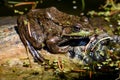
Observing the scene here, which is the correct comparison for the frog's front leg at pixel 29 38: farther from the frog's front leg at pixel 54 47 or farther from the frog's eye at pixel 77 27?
the frog's eye at pixel 77 27

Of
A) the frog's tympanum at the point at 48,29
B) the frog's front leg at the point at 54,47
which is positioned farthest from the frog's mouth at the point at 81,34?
the frog's front leg at the point at 54,47

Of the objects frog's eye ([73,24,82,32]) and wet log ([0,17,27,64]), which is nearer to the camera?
wet log ([0,17,27,64])

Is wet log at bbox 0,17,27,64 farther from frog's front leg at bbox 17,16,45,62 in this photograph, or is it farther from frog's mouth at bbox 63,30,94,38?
frog's mouth at bbox 63,30,94,38

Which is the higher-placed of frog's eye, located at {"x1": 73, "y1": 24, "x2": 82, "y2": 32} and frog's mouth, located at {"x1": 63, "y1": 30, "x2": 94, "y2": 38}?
frog's eye, located at {"x1": 73, "y1": 24, "x2": 82, "y2": 32}

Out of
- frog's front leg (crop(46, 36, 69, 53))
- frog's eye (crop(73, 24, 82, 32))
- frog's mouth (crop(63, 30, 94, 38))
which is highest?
frog's eye (crop(73, 24, 82, 32))

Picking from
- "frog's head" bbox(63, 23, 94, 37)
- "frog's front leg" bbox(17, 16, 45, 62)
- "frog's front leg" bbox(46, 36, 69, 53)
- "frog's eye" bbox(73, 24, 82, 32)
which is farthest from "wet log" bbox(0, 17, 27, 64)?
"frog's eye" bbox(73, 24, 82, 32)

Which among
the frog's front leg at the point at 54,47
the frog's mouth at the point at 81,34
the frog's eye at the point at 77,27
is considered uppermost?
the frog's eye at the point at 77,27

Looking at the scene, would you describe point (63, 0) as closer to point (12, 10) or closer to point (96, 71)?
point (12, 10)

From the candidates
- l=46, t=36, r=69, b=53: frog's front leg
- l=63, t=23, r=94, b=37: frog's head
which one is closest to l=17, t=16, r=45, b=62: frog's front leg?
l=46, t=36, r=69, b=53: frog's front leg
